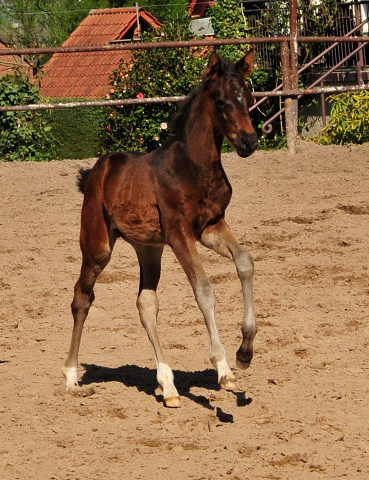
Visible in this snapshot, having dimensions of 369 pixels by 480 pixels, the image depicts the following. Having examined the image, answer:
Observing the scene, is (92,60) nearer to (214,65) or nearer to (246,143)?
(214,65)

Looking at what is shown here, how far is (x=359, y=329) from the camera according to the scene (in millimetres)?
6117

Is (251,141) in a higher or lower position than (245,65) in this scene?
lower

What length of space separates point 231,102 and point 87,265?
1.68 m

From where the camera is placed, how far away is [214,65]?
181 inches

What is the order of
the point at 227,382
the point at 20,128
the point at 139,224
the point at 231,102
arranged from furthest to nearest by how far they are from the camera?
the point at 20,128, the point at 139,224, the point at 231,102, the point at 227,382

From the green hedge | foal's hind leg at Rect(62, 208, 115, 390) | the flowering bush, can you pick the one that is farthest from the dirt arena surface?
the green hedge

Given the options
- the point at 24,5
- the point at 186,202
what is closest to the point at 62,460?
the point at 186,202

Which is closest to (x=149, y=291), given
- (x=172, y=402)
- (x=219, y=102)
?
(x=172, y=402)

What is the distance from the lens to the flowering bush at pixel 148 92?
12062 millimetres

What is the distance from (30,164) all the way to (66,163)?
55 cm

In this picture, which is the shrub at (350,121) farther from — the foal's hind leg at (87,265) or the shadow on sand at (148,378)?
the foal's hind leg at (87,265)

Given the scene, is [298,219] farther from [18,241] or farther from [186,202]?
[186,202]

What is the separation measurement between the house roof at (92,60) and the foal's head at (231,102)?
18.2 m

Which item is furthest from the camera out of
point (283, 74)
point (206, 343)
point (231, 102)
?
point (283, 74)
